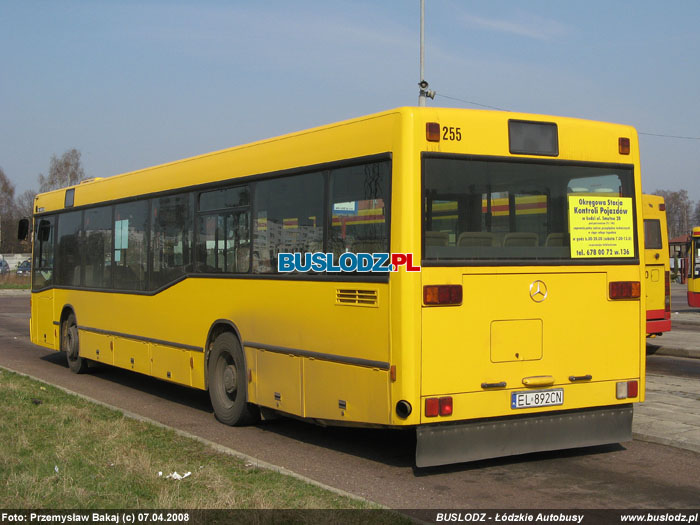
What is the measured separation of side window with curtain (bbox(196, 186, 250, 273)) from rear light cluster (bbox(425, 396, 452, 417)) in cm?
315

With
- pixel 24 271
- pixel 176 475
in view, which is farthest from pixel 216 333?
pixel 24 271

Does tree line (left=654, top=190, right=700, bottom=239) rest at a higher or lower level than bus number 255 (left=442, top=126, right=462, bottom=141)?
higher

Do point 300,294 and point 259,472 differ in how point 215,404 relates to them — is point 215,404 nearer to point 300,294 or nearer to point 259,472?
point 300,294

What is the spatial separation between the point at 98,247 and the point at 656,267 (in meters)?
10.7

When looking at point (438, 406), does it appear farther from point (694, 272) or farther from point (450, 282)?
point (694, 272)

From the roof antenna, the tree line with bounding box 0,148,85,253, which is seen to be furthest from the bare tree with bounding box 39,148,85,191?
the roof antenna

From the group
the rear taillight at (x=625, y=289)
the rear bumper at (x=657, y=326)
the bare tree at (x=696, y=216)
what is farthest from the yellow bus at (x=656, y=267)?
the bare tree at (x=696, y=216)

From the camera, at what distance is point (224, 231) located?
32.5ft

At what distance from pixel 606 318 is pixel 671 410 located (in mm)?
2748

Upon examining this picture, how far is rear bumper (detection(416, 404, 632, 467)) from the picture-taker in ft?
23.0

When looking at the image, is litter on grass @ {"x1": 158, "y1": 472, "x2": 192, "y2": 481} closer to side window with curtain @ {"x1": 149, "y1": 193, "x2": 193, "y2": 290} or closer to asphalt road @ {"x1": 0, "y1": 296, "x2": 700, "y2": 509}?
asphalt road @ {"x1": 0, "y1": 296, "x2": 700, "y2": 509}

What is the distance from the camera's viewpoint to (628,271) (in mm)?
7922

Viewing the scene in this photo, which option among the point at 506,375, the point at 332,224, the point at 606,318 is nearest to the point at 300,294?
the point at 332,224

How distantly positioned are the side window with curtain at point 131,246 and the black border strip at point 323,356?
331 centimetres
